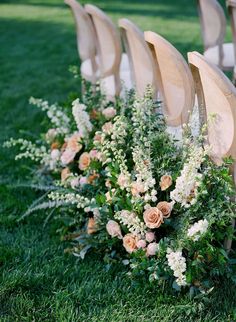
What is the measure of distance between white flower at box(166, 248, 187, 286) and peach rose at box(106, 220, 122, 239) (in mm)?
412

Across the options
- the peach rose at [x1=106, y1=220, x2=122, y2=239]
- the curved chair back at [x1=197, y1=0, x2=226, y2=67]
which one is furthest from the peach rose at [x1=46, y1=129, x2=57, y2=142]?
the curved chair back at [x1=197, y1=0, x2=226, y2=67]

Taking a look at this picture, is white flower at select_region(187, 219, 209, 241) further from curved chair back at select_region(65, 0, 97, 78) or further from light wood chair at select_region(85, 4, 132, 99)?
curved chair back at select_region(65, 0, 97, 78)

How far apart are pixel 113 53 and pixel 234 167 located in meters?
1.61

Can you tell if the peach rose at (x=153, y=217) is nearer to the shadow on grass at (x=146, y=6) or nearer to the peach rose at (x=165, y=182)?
the peach rose at (x=165, y=182)

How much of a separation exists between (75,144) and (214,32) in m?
1.78

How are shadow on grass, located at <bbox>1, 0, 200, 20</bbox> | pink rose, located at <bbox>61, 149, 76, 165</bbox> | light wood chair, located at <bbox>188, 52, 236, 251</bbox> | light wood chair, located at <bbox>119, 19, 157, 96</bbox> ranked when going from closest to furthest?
light wood chair, located at <bbox>188, 52, 236, 251</bbox>, light wood chair, located at <bbox>119, 19, 157, 96</bbox>, pink rose, located at <bbox>61, 149, 76, 165</bbox>, shadow on grass, located at <bbox>1, 0, 200, 20</bbox>

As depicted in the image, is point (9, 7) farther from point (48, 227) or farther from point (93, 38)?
point (48, 227)

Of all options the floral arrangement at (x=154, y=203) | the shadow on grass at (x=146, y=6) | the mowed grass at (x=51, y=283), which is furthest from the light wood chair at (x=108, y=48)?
the shadow on grass at (x=146, y=6)

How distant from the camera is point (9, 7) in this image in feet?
38.1

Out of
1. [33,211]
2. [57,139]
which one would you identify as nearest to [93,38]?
[57,139]

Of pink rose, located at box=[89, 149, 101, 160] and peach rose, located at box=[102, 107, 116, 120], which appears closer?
pink rose, located at box=[89, 149, 101, 160]

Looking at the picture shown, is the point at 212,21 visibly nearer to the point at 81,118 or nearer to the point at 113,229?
the point at 81,118

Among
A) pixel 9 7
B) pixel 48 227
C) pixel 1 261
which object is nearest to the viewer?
pixel 1 261

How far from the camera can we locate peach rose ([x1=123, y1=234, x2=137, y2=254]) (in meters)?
3.00
